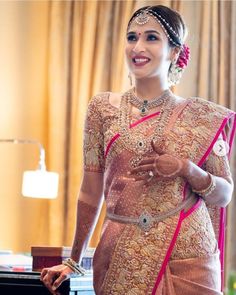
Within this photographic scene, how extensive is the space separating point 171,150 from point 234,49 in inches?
78.5

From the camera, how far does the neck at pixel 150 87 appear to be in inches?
83.3

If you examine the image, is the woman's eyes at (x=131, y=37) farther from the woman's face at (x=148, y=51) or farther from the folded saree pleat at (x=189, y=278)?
the folded saree pleat at (x=189, y=278)

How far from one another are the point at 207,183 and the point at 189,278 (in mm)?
244

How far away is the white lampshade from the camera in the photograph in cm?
396

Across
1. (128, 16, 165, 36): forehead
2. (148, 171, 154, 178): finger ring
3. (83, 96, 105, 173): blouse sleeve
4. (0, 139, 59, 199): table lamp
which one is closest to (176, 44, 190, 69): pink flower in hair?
(128, 16, 165, 36): forehead

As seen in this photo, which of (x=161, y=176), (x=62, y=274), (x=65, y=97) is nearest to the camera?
(x=161, y=176)

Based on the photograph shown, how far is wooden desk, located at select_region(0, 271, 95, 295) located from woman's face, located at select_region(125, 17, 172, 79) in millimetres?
792

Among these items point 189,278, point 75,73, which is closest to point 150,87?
point 189,278

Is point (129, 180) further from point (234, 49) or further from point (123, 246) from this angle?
point (234, 49)

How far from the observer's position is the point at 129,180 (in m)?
2.03

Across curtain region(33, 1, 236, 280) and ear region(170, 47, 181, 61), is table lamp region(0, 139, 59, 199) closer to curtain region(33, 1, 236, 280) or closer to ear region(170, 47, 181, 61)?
curtain region(33, 1, 236, 280)

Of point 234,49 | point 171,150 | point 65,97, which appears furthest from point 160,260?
point 65,97

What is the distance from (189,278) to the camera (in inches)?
77.1

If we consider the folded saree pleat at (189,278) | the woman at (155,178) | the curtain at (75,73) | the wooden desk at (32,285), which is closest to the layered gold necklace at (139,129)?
the woman at (155,178)
